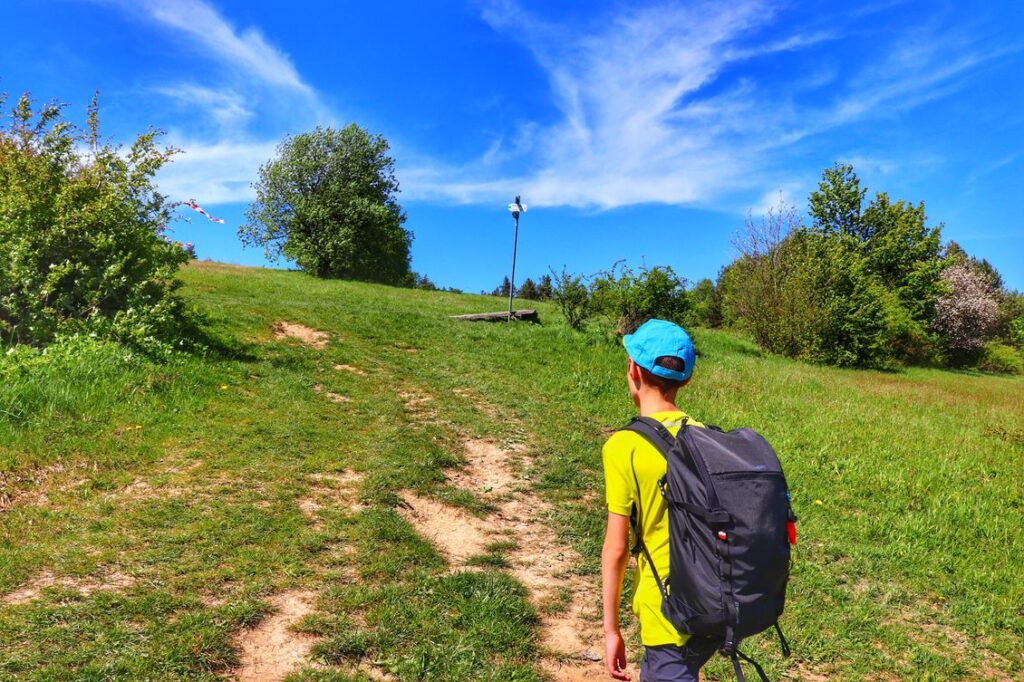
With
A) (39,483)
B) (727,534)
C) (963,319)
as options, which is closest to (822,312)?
(963,319)

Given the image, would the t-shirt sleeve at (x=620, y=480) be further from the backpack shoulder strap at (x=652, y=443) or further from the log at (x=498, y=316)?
the log at (x=498, y=316)

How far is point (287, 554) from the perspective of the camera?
5.09 meters

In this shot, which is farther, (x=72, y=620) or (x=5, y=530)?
(x=5, y=530)

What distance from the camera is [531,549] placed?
5820mm

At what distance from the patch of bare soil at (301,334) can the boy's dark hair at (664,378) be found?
1218 cm

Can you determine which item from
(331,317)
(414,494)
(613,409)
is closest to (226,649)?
(414,494)

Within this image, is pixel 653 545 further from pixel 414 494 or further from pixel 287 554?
pixel 414 494

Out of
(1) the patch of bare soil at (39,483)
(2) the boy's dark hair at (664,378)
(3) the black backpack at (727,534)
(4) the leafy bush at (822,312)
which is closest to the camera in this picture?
(3) the black backpack at (727,534)

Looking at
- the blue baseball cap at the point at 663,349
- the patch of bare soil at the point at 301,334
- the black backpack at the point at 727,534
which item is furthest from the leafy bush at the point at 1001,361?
the black backpack at the point at 727,534

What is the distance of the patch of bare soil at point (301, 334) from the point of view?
45.4 ft

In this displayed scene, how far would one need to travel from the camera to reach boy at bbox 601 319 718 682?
88.6 inches

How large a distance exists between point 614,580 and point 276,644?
290 cm

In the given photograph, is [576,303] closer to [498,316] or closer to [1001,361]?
[498,316]

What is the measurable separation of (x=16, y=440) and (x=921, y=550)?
10695 mm
